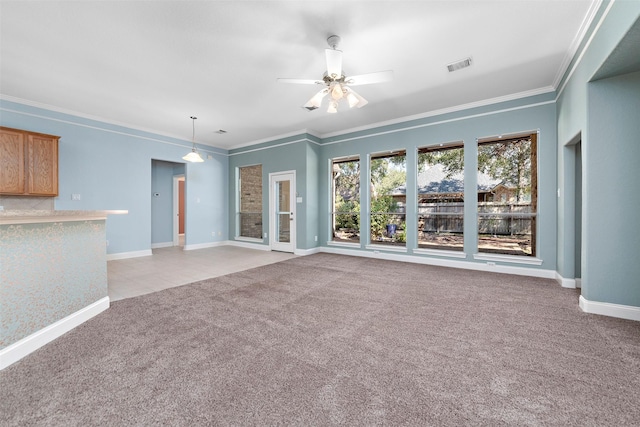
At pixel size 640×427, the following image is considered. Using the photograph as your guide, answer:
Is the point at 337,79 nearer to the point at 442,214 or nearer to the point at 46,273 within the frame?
the point at 46,273

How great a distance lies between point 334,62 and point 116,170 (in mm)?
5396

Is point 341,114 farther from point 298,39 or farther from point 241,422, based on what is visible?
point 241,422

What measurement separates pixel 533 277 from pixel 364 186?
342 cm

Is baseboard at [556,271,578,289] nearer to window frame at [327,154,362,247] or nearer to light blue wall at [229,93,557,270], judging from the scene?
light blue wall at [229,93,557,270]

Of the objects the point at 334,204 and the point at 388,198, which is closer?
the point at 388,198

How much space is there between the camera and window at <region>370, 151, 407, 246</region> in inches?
218

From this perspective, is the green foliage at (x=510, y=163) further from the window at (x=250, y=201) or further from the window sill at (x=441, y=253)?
the window at (x=250, y=201)

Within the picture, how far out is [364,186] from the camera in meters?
5.95

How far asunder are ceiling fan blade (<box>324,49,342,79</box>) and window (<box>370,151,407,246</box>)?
10.1ft

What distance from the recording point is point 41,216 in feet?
6.77

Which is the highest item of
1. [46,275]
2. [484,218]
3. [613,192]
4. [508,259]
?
[613,192]

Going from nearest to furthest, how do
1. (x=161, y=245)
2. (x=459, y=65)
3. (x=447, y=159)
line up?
(x=459, y=65), (x=447, y=159), (x=161, y=245)

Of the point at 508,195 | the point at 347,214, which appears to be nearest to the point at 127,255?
the point at 347,214

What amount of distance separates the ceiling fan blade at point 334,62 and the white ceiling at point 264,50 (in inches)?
11.3
